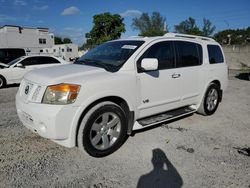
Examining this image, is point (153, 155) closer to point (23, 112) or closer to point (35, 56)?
point (23, 112)

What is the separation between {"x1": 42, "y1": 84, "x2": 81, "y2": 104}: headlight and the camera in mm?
3221

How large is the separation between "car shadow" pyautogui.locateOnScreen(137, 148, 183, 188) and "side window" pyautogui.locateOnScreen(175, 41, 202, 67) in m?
2.08

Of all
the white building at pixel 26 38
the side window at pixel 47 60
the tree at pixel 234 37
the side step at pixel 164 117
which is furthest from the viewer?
the white building at pixel 26 38

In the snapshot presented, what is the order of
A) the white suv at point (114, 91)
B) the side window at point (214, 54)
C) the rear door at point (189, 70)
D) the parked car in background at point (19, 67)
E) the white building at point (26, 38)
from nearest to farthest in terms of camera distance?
the white suv at point (114, 91) → the rear door at point (189, 70) → the side window at point (214, 54) → the parked car in background at point (19, 67) → the white building at point (26, 38)

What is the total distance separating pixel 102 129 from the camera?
11.8ft

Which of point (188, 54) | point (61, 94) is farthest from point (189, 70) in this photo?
point (61, 94)

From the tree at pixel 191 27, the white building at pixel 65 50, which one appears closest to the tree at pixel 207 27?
the tree at pixel 191 27

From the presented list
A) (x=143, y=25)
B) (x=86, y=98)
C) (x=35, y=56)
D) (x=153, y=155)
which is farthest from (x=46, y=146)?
(x=143, y=25)

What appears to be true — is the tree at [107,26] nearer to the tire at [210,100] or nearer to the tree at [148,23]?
the tree at [148,23]

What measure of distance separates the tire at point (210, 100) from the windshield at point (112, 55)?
2.26 metres

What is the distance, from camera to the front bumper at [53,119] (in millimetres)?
3143

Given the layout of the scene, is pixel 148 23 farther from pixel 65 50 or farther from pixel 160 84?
pixel 160 84

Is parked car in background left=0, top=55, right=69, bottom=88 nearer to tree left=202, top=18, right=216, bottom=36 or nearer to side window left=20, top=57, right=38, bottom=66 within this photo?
side window left=20, top=57, right=38, bottom=66

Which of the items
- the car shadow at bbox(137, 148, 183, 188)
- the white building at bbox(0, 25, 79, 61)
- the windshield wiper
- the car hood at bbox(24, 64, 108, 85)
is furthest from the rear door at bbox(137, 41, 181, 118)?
the white building at bbox(0, 25, 79, 61)
